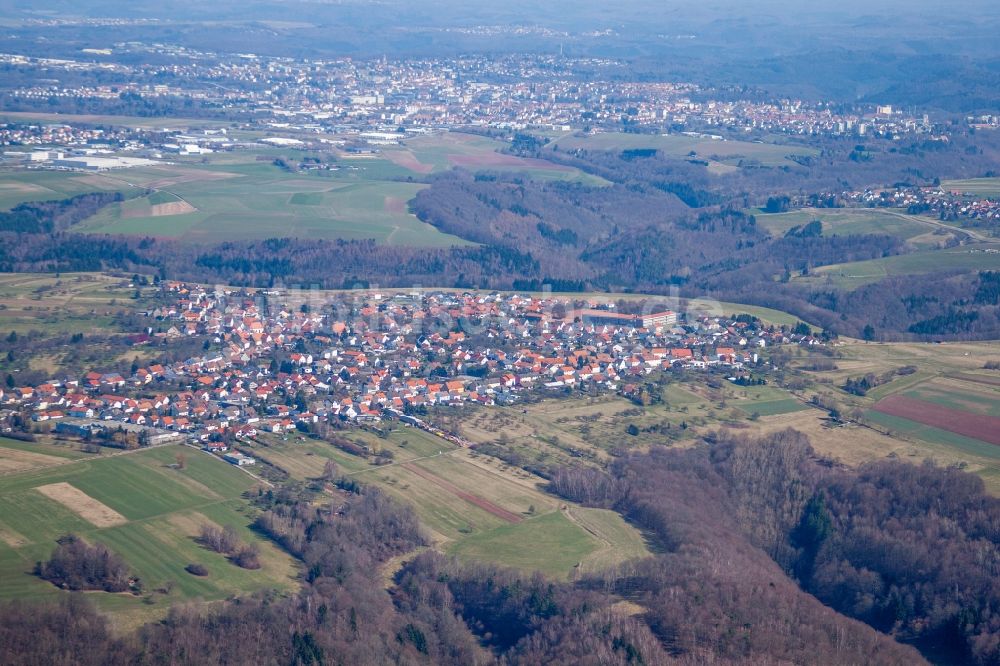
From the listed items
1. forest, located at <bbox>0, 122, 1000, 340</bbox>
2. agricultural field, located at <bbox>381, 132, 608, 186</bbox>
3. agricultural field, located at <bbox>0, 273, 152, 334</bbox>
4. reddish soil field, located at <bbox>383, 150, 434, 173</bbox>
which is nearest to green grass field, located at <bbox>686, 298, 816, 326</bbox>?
forest, located at <bbox>0, 122, 1000, 340</bbox>

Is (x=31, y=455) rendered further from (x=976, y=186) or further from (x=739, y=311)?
(x=976, y=186)

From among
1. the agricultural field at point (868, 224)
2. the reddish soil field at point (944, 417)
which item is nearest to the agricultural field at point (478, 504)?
the reddish soil field at point (944, 417)

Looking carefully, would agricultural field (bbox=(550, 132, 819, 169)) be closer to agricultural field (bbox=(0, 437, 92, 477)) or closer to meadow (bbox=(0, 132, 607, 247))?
meadow (bbox=(0, 132, 607, 247))

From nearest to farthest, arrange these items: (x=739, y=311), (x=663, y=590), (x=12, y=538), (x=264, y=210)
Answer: (x=663, y=590)
(x=12, y=538)
(x=739, y=311)
(x=264, y=210)

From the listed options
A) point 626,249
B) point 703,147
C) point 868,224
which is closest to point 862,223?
point 868,224

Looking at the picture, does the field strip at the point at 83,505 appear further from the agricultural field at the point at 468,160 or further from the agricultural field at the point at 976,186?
the agricultural field at the point at 976,186

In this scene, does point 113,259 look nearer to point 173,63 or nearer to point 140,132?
point 140,132
